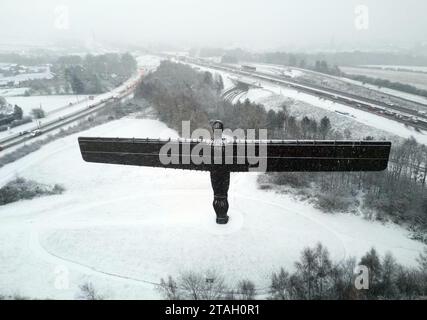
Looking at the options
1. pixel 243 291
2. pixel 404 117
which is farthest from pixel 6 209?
pixel 404 117

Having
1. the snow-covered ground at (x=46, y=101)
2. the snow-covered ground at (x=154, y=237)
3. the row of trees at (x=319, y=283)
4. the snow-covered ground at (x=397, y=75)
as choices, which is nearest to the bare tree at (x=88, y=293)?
the snow-covered ground at (x=154, y=237)

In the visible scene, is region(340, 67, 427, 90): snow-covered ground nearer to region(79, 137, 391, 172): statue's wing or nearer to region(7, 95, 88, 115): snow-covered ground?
region(79, 137, 391, 172): statue's wing

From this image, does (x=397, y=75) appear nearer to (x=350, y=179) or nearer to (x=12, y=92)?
(x=350, y=179)

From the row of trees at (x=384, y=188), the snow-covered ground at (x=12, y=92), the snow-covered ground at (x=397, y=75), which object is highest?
the snow-covered ground at (x=397, y=75)

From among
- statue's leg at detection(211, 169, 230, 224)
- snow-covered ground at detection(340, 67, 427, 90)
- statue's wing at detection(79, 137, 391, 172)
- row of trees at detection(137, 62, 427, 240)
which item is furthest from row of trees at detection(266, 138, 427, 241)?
snow-covered ground at detection(340, 67, 427, 90)

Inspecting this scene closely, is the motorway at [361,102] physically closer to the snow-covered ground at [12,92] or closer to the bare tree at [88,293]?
the bare tree at [88,293]

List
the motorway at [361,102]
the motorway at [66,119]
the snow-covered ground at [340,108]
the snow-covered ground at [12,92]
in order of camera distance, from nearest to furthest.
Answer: the snow-covered ground at [340,108] → the motorway at [361,102] → the motorway at [66,119] → the snow-covered ground at [12,92]
